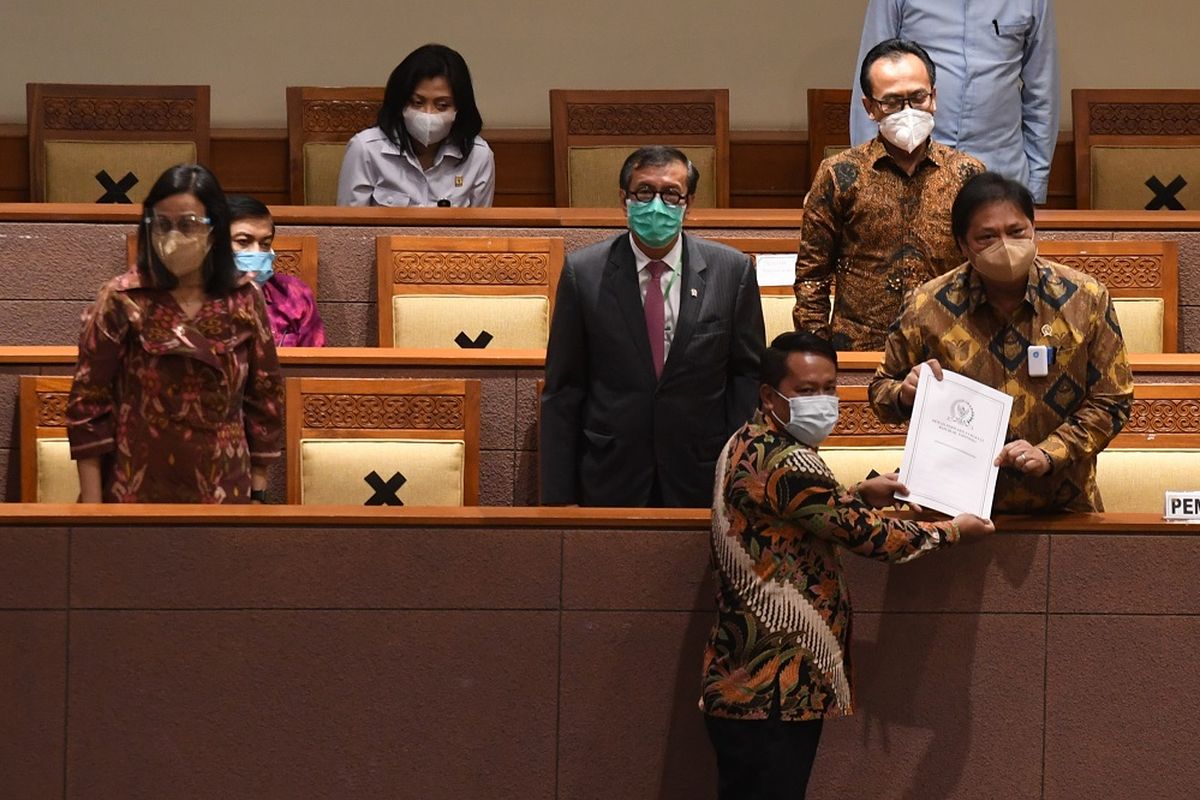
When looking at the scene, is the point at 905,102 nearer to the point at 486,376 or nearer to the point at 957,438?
the point at 486,376

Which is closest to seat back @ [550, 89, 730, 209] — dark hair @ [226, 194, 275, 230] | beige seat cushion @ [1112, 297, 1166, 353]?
beige seat cushion @ [1112, 297, 1166, 353]

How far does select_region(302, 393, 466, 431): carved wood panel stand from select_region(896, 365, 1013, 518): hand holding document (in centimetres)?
124

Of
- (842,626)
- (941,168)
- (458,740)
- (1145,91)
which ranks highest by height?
(1145,91)

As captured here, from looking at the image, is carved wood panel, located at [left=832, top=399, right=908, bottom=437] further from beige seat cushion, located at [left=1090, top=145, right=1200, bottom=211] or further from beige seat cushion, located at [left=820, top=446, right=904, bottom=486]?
beige seat cushion, located at [left=1090, top=145, right=1200, bottom=211]

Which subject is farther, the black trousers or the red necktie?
the red necktie

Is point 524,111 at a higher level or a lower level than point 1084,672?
higher

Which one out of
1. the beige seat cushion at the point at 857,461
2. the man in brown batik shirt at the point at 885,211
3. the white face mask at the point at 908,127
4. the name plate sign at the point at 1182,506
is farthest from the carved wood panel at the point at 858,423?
the name plate sign at the point at 1182,506

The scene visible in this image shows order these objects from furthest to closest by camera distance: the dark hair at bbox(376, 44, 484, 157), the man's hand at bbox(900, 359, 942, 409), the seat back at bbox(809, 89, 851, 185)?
the seat back at bbox(809, 89, 851, 185) → the dark hair at bbox(376, 44, 484, 157) → the man's hand at bbox(900, 359, 942, 409)

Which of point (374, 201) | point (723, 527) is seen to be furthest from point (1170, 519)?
point (374, 201)

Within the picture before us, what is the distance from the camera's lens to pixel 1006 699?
9.63ft

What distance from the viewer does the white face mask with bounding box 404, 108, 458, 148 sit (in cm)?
479

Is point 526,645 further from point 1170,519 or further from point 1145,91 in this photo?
point 1145,91

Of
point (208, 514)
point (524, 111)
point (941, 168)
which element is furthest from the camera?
point (524, 111)

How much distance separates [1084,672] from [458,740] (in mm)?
1022
